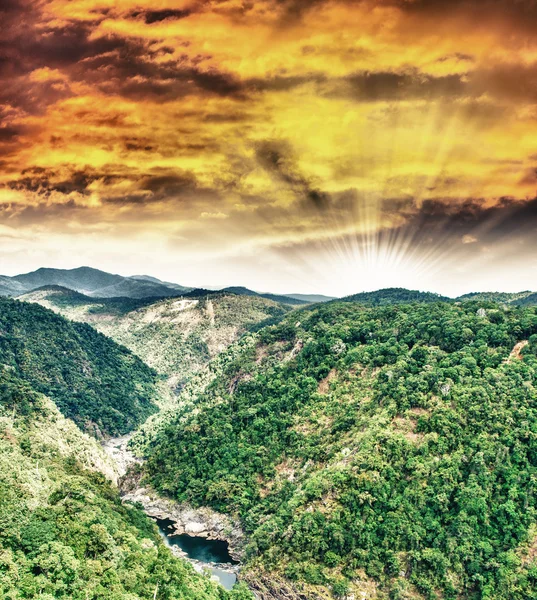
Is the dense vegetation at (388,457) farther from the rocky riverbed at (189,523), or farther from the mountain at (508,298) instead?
the mountain at (508,298)

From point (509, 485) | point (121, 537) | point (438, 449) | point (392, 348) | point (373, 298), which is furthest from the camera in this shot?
point (373, 298)

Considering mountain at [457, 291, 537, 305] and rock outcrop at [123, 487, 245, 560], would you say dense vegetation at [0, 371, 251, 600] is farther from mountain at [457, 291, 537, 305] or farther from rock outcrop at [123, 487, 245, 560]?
mountain at [457, 291, 537, 305]

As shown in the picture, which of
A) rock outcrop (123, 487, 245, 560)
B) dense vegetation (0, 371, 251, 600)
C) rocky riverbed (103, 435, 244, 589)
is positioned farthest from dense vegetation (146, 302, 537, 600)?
dense vegetation (0, 371, 251, 600)

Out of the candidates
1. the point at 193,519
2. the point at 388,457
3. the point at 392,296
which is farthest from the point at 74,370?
the point at 392,296

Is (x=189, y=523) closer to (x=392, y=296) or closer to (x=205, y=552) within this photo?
(x=205, y=552)

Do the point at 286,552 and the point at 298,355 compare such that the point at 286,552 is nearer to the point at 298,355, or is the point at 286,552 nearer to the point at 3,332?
the point at 298,355

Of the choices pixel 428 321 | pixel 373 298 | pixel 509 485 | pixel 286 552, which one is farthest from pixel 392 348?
pixel 373 298

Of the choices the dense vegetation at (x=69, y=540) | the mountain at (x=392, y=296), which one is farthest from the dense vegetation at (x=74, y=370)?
the mountain at (x=392, y=296)
